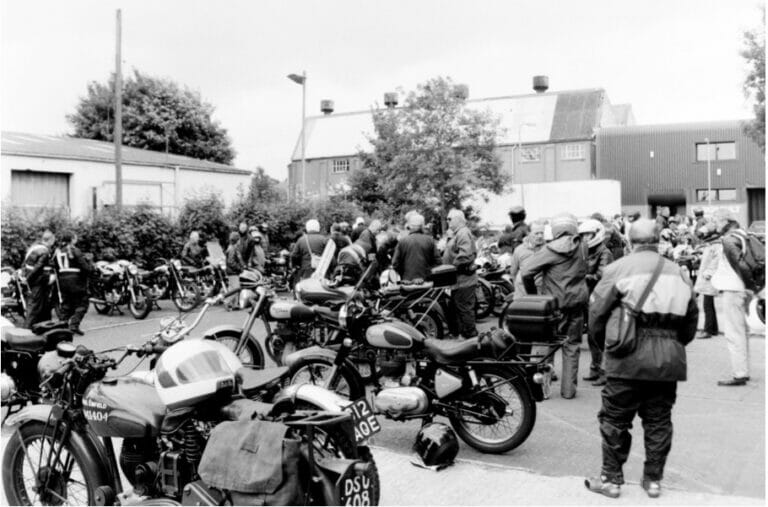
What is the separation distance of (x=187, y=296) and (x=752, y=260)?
34.9ft

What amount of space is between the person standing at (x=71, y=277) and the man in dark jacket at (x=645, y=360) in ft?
29.2

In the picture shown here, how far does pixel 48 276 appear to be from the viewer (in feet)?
36.6

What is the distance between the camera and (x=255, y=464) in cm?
333

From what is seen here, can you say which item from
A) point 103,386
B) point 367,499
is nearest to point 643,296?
point 367,499

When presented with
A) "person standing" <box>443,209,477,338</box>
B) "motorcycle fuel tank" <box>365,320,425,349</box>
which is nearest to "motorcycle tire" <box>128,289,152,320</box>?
"person standing" <box>443,209,477,338</box>

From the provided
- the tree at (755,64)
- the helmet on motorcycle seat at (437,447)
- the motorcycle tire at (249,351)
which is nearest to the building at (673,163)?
the tree at (755,64)

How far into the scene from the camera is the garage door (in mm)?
23656

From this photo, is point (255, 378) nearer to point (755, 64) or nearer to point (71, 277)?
point (71, 277)

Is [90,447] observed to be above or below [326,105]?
below

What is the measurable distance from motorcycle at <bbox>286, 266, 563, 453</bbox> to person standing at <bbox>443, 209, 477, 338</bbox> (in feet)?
13.5

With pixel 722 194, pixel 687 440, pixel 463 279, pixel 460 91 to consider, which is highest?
pixel 460 91

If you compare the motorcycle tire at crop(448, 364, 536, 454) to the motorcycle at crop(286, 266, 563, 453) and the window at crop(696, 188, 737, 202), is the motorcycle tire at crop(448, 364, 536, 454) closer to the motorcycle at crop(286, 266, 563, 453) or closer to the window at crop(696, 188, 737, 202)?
the motorcycle at crop(286, 266, 563, 453)

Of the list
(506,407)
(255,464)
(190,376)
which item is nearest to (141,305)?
(506,407)

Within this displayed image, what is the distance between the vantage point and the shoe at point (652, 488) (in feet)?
15.4
